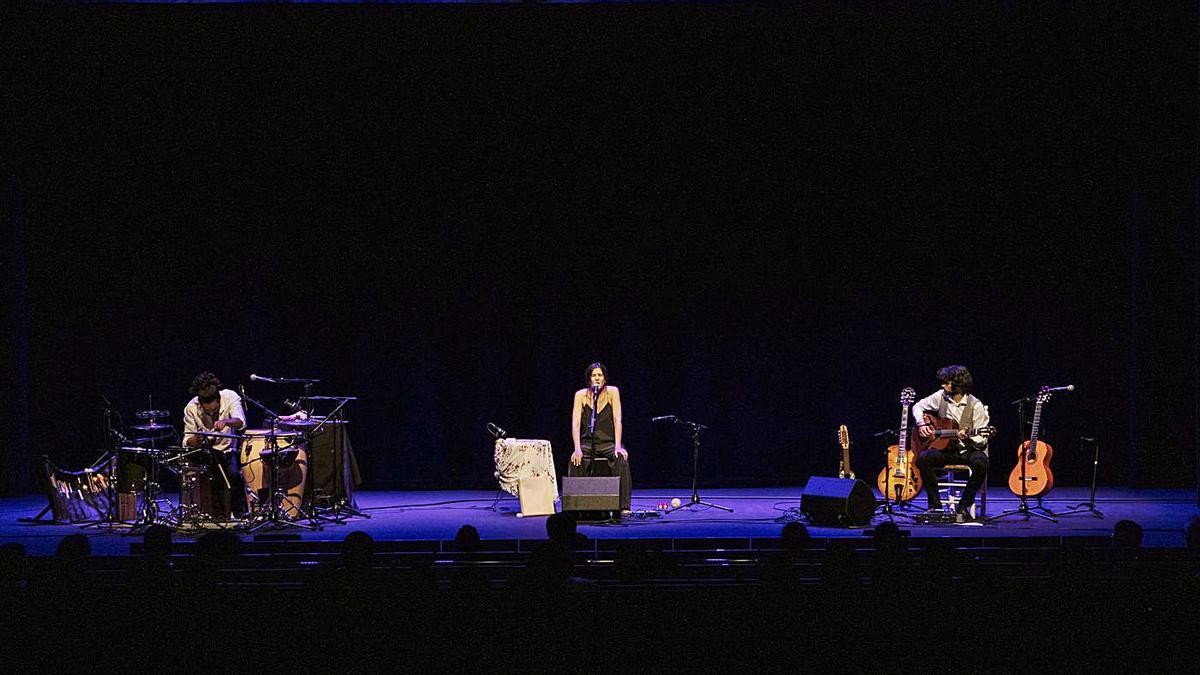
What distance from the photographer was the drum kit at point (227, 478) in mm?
8164

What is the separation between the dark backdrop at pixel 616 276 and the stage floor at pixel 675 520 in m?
0.53

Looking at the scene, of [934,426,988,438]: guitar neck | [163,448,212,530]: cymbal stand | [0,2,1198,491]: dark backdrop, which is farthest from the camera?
[0,2,1198,491]: dark backdrop

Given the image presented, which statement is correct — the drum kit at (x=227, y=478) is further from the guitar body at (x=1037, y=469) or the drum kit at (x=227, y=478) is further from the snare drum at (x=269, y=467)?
the guitar body at (x=1037, y=469)

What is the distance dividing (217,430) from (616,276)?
4243mm

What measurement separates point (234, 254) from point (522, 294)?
2.95 metres

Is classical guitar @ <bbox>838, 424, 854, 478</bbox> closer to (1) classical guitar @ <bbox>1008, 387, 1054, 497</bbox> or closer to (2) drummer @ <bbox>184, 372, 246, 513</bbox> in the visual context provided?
(1) classical guitar @ <bbox>1008, 387, 1054, 497</bbox>

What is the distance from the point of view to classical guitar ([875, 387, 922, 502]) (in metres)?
8.84

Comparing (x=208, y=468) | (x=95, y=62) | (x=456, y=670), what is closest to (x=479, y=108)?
(x=95, y=62)

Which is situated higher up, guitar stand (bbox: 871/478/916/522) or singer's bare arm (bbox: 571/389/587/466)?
singer's bare arm (bbox: 571/389/587/466)

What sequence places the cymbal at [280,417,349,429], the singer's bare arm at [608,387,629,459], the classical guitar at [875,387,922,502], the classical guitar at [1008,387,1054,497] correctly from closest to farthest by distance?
the cymbal at [280,417,349,429] → the classical guitar at [1008,387,1054,497] → the classical guitar at [875,387,922,502] → the singer's bare arm at [608,387,629,459]

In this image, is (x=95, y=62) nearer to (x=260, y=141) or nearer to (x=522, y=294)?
(x=260, y=141)

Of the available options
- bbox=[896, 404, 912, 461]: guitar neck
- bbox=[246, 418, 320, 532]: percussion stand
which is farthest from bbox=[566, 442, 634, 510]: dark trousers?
bbox=[896, 404, 912, 461]: guitar neck

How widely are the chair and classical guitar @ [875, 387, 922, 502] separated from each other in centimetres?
21

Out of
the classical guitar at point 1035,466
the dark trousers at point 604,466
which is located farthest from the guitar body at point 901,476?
the dark trousers at point 604,466
